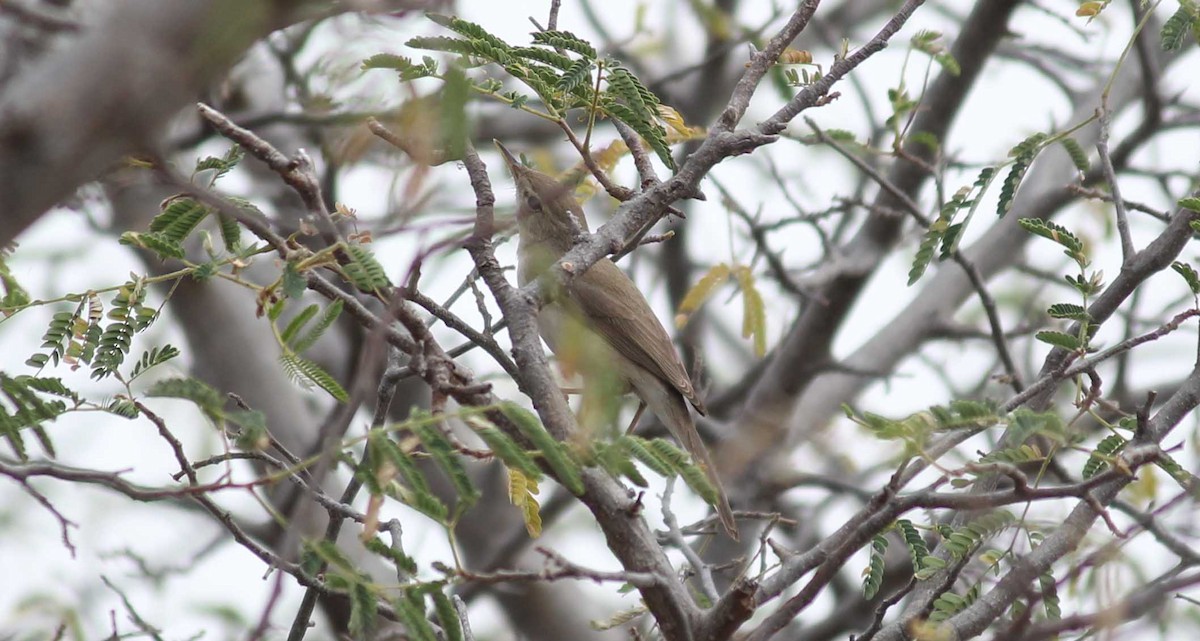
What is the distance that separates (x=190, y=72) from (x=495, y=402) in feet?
4.16

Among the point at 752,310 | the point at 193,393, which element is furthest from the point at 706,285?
the point at 193,393

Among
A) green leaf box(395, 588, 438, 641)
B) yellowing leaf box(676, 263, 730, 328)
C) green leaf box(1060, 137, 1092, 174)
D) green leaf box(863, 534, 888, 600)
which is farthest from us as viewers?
yellowing leaf box(676, 263, 730, 328)

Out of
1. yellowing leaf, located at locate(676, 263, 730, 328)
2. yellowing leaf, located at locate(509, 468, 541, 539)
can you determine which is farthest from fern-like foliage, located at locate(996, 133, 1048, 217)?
yellowing leaf, located at locate(676, 263, 730, 328)

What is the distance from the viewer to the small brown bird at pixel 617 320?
525 cm

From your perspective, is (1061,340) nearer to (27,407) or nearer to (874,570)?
(874,570)

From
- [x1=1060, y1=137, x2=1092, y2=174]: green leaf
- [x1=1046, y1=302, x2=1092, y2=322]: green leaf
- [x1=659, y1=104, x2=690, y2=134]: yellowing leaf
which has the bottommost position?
[x1=1046, y1=302, x2=1092, y2=322]: green leaf

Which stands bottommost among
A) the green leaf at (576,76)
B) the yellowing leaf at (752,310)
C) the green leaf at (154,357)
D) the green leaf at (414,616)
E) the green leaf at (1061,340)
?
the green leaf at (414,616)

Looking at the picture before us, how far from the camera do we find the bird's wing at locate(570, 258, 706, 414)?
550 centimetres

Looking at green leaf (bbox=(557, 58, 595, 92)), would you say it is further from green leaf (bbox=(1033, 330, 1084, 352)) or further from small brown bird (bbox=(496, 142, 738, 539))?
small brown bird (bbox=(496, 142, 738, 539))

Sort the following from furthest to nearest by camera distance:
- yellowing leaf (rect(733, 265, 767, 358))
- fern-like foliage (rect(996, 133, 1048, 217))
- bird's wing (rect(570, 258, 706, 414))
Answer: bird's wing (rect(570, 258, 706, 414)) → yellowing leaf (rect(733, 265, 767, 358)) → fern-like foliage (rect(996, 133, 1048, 217))

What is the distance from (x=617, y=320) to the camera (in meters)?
5.77

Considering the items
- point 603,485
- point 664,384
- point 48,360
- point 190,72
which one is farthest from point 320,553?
point 664,384

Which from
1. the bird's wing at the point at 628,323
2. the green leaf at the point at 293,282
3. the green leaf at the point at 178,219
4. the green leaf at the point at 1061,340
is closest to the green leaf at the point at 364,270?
the green leaf at the point at 293,282

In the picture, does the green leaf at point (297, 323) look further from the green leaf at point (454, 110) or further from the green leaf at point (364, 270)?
the green leaf at point (454, 110)
